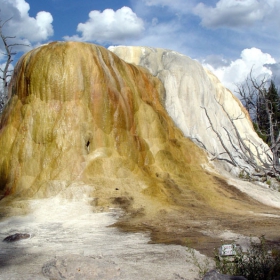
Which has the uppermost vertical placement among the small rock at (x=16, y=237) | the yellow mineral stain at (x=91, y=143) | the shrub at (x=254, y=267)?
the yellow mineral stain at (x=91, y=143)

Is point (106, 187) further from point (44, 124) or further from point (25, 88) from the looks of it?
point (25, 88)

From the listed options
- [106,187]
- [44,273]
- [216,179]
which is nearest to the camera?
[44,273]

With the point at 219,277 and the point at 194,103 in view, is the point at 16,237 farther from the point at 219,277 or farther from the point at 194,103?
the point at 194,103

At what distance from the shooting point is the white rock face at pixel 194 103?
48.7 feet

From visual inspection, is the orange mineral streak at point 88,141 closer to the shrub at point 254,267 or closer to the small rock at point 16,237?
the small rock at point 16,237

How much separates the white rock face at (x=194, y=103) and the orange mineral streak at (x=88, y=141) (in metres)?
1.54

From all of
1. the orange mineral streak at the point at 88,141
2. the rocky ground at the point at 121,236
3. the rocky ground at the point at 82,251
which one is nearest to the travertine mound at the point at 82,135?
the orange mineral streak at the point at 88,141

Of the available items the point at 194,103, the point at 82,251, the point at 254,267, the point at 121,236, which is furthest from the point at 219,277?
the point at 194,103

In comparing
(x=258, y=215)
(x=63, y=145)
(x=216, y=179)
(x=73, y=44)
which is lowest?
(x=258, y=215)

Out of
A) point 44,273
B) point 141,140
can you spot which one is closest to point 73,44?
point 141,140

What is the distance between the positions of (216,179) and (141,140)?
2.50 m

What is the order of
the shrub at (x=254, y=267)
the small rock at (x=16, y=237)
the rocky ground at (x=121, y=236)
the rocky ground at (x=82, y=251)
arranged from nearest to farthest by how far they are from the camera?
the shrub at (x=254, y=267) → the rocky ground at (x=82, y=251) → the rocky ground at (x=121, y=236) → the small rock at (x=16, y=237)

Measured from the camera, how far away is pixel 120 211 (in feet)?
32.8

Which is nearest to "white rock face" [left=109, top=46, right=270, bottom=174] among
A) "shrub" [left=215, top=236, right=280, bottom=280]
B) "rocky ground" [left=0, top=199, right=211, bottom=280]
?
"rocky ground" [left=0, top=199, right=211, bottom=280]
